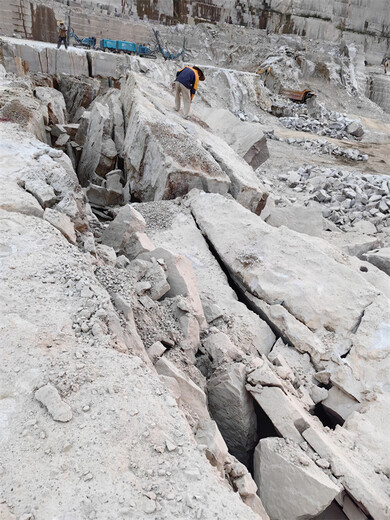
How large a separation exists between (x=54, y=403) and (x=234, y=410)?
60.5 inches

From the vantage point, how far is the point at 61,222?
12.3 feet

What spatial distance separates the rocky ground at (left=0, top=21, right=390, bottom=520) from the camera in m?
1.94

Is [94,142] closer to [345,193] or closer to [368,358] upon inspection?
[345,193]

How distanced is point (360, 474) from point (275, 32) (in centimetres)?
3211

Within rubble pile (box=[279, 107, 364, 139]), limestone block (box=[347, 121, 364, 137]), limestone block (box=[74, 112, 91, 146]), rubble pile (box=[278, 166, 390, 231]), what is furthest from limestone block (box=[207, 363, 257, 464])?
limestone block (box=[347, 121, 364, 137])

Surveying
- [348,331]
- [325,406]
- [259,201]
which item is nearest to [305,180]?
[259,201]

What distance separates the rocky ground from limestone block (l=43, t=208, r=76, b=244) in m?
0.03

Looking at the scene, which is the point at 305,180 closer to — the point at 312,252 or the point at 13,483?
A: the point at 312,252

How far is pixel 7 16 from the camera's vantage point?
16.1 meters

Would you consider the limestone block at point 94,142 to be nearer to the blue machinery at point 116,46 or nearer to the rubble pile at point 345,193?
the rubble pile at point 345,193

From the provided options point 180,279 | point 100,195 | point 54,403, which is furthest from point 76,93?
point 54,403

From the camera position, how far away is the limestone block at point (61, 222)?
369 centimetres

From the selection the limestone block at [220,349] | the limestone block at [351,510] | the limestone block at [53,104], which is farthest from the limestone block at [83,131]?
the limestone block at [351,510]

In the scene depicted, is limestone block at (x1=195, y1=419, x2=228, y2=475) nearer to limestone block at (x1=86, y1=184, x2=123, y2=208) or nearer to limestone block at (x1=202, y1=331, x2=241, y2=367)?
limestone block at (x1=202, y1=331, x2=241, y2=367)
